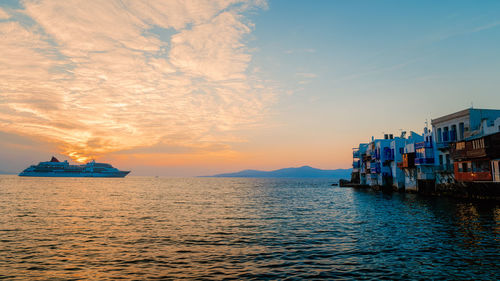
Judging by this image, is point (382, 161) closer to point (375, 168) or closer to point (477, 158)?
point (375, 168)

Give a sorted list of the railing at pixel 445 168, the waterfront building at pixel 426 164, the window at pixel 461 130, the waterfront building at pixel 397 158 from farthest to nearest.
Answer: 1. the waterfront building at pixel 397 158
2. the waterfront building at pixel 426 164
3. the window at pixel 461 130
4. the railing at pixel 445 168

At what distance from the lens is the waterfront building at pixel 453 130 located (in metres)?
54.9

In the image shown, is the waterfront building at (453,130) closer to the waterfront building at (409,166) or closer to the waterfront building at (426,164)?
the waterfront building at (426,164)

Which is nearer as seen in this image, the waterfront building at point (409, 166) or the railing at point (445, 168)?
the railing at point (445, 168)

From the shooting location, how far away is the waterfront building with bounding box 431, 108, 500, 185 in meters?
54.9

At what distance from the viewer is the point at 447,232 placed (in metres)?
26.4

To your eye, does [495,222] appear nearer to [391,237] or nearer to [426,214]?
[426,214]

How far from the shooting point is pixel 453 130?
6216 cm

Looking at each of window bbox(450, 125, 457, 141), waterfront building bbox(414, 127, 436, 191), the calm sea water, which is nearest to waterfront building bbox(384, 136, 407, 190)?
waterfront building bbox(414, 127, 436, 191)

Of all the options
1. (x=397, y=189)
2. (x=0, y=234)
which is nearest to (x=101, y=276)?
(x=0, y=234)

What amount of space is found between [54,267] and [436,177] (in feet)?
227

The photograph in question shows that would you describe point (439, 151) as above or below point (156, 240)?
above

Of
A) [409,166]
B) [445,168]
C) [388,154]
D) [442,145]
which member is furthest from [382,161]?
[445,168]

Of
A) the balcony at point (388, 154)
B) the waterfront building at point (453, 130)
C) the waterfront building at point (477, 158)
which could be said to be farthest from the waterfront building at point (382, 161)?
the waterfront building at point (477, 158)
